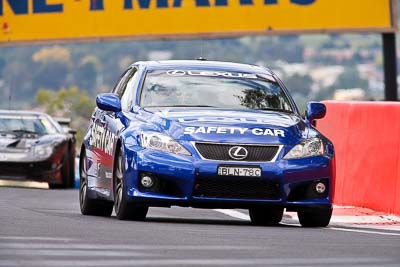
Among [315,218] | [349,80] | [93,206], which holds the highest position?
[315,218]

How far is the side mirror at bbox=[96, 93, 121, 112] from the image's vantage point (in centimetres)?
1405

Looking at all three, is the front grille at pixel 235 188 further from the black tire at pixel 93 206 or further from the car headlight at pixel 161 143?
the black tire at pixel 93 206

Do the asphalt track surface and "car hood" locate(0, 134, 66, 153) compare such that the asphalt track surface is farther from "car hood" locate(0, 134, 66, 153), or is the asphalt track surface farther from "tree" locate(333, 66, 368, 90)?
"tree" locate(333, 66, 368, 90)

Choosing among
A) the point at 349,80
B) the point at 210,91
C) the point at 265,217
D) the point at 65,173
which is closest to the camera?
the point at 210,91

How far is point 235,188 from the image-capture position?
42.8 feet

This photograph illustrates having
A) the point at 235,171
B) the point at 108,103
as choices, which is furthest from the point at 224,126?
the point at 108,103

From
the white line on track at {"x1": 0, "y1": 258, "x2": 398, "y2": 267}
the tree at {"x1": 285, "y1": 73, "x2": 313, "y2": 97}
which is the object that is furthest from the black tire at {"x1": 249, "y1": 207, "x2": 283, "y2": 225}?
the tree at {"x1": 285, "y1": 73, "x2": 313, "y2": 97}

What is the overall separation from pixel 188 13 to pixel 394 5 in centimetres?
376

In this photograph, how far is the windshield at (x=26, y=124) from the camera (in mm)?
24453

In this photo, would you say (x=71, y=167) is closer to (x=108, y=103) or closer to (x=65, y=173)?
(x=65, y=173)

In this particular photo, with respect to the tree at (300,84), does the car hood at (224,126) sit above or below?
above

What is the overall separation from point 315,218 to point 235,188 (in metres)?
0.96

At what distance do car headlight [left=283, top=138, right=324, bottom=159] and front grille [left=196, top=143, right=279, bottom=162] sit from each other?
154 mm

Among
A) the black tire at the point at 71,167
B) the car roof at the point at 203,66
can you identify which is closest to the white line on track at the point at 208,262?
the car roof at the point at 203,66
